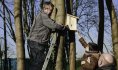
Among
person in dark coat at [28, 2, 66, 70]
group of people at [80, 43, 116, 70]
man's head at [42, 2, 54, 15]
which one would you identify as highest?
man's head at [42, 2, 54, 15]

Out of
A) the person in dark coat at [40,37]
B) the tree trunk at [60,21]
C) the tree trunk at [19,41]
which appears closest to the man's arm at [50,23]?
the person in dark coat at [40,37]

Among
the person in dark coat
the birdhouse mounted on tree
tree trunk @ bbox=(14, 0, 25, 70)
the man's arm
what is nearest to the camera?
the man's arm

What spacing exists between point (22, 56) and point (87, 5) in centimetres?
2754

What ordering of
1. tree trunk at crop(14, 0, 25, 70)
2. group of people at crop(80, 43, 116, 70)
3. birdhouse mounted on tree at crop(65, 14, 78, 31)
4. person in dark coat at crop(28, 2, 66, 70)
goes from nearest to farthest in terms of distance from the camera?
person in dark coat at crop(28, 2, 66, 70) → birdhouse mounted on tree at crop(65, 14, 78, 31) → group of people at crop(80, 43, 116, 70) → tree trunk at crop(14, 0, 25, 70)

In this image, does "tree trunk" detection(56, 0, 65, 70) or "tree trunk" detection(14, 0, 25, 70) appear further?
"tree trunk" detection(14, 0, 25, 70)

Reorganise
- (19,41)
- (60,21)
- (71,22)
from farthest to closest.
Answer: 1. (19,41)
2. (71,22)
3. (60,21)

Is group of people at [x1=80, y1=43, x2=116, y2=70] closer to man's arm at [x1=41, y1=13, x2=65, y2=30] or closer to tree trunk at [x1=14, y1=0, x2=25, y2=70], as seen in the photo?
man's arm at [x1=41, y1=13, x2=65, y2=30]

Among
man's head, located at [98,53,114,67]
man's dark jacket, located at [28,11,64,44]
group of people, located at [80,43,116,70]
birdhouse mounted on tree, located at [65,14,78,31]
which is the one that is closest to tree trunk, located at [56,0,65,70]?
birdhouse mounted on tree, located at [65,14,78,31]

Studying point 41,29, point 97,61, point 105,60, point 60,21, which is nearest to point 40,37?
point 41,29

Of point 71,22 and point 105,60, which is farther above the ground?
point 71,22

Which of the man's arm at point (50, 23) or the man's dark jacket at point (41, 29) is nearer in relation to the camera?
the man's arm at point (50, 23)

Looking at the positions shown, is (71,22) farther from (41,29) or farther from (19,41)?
(19,41)

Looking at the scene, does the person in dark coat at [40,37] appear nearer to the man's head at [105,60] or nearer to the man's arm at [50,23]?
the man's arm at [50,23]

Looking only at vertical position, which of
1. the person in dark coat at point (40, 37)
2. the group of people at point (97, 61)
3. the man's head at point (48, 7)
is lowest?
the group of people at point (97, 61)
